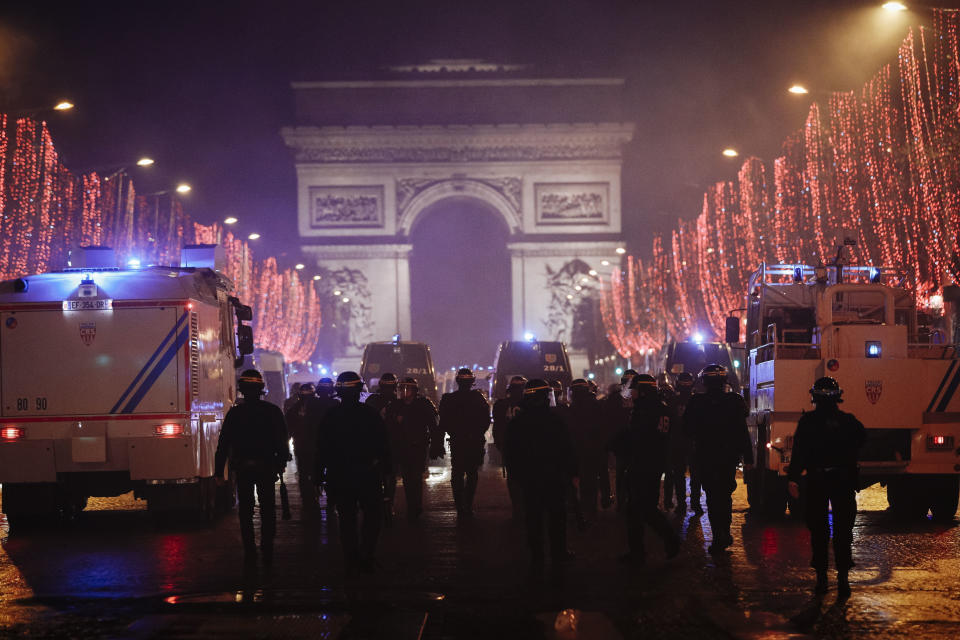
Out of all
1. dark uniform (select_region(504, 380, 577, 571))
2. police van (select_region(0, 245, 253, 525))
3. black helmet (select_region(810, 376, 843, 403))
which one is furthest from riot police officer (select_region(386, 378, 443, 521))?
black helmet (select_region(810, 376, 843, 403))

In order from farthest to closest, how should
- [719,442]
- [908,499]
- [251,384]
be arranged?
[908,499] < [719,442] < [251,384]

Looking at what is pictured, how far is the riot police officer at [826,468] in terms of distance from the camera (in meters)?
9.67

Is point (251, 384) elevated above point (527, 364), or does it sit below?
below

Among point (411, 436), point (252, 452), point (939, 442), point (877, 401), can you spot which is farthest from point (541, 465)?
point (939, 442)

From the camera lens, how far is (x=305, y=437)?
1725 centimetres

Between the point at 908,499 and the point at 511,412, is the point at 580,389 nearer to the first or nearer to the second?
the point at 511,412

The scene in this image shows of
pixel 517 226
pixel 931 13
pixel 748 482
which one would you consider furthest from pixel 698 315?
pixel 748 482

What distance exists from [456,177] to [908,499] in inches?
2317

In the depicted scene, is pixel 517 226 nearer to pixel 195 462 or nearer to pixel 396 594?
pixel 195 462

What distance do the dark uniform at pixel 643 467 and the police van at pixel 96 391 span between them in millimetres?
5254

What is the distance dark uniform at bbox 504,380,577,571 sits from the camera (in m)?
10.7

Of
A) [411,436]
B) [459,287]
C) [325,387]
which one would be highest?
[459,287]

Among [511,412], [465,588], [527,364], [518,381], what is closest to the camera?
[465,588]

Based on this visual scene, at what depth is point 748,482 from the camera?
16.2m
